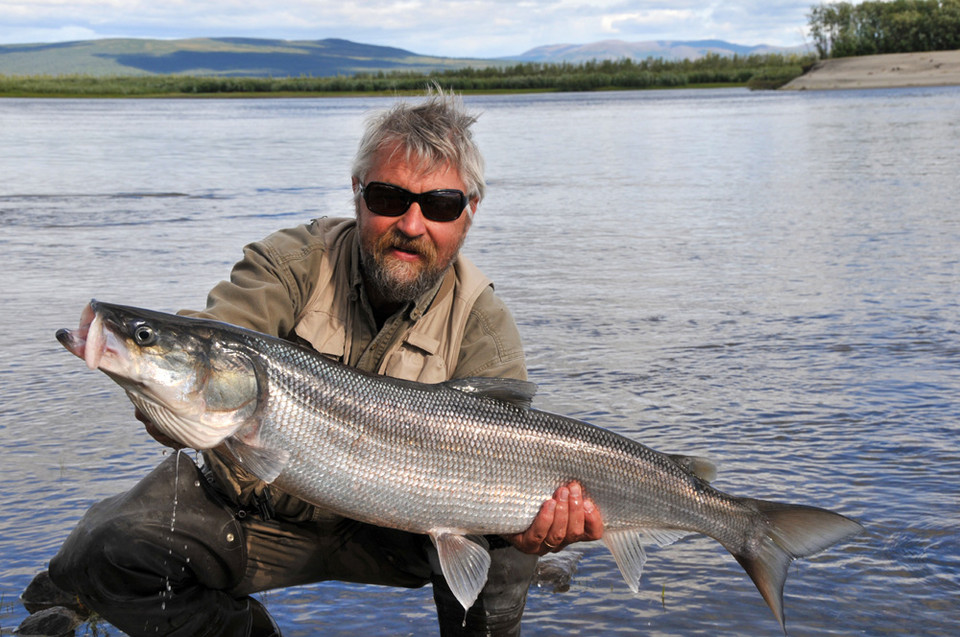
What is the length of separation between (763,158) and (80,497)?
21.6 m

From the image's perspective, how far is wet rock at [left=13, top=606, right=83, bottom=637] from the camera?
3.96m

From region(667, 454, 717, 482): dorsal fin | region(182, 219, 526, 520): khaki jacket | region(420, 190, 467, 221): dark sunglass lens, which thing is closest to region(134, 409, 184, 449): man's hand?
region(182, 219, 526, 520): khaki jacket

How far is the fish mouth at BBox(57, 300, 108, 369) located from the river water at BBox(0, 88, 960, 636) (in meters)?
A: 1.79

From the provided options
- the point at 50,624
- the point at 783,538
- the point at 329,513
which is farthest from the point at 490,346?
the point at 50,624

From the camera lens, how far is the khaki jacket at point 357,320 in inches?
150

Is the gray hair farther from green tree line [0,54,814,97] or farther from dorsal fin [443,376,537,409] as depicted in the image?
green tree line [0,54,814,97]

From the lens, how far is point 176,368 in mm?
3037

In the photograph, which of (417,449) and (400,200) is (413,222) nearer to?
(400,200)

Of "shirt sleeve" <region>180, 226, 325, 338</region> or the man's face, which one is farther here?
the man's face

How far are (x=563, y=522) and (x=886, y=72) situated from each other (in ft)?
269

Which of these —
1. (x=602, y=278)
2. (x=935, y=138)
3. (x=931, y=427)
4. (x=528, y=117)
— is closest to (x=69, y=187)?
(x=602, y=278)

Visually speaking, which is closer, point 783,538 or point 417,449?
point 417,449

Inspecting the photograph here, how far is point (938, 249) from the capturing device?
1202cm

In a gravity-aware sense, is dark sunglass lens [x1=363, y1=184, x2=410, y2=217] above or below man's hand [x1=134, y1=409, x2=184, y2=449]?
above
